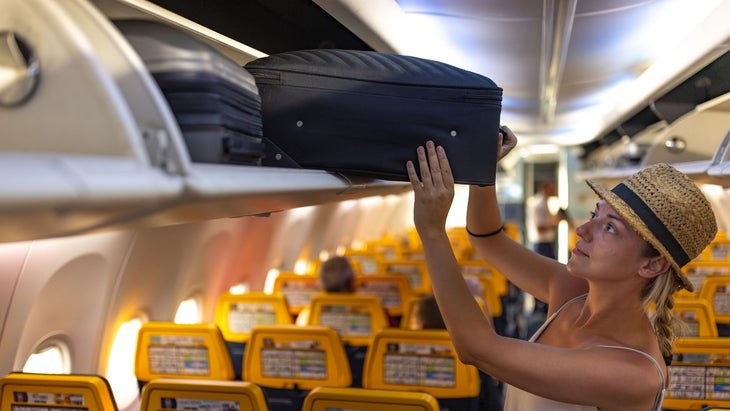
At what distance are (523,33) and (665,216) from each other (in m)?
3.33

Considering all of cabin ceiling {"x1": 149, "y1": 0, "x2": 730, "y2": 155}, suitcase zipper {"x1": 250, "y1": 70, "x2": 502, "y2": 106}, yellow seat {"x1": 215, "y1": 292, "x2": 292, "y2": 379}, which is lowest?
yellow seat {"x1": 215, "y1": 292, "x2": 292, "y2": 379}

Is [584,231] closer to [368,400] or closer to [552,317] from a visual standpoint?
[552,317]

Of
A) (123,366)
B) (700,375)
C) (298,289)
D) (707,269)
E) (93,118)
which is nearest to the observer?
(93,118)

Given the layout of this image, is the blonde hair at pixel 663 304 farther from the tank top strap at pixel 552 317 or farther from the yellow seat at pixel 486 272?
the yellow seat at pixel 486 272

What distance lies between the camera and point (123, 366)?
512 centimetres

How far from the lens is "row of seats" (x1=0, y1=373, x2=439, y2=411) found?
7.76 ft

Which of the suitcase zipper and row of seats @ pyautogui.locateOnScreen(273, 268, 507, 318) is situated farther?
row of seats @ pyautogui.locateOnScreen(273, 268, 507, 318)

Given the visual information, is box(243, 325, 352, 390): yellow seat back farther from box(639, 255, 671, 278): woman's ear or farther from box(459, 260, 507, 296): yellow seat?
box(459, 260, 507, 296): yellow seat

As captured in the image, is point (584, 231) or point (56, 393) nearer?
point (584, 231)

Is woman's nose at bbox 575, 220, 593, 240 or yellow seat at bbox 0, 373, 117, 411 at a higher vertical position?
woman's nose at bbox 575, 220, 593, 240

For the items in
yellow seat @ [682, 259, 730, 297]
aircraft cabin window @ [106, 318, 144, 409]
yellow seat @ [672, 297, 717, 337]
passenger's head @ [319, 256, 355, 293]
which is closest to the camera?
yellow seat @ [672, 297, 717, 337]

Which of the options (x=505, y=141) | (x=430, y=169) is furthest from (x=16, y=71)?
(x=505, y=141)

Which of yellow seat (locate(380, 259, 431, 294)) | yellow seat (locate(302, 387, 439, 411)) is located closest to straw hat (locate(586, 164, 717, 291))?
yellow seat (locate(302, 387, 439, 411))

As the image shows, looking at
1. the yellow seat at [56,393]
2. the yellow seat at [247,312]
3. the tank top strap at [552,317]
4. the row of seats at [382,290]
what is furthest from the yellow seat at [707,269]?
the yellow seat at [56,393]
